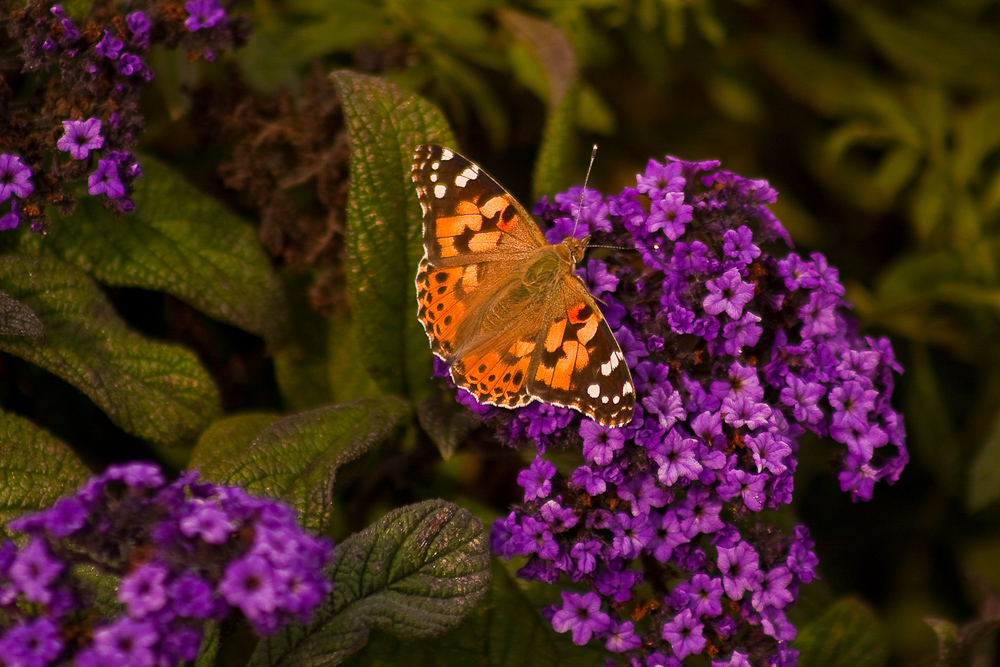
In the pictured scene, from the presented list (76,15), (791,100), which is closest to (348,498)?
(76,15)

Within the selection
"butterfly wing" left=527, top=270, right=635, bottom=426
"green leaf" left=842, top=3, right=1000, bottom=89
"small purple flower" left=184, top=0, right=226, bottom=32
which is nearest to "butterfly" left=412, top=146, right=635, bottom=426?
"butterfly wing" left=527, top=270, right=635, bottom=426

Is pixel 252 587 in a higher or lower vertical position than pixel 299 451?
higher

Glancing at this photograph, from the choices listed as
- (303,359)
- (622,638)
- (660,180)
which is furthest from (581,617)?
(303,359)

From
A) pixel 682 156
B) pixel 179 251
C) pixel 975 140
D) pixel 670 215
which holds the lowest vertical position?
pixel 682 156

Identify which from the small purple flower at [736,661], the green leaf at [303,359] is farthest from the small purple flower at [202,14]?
the small purple flower at [736,661]

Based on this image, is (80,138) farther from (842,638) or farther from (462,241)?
(842,638)

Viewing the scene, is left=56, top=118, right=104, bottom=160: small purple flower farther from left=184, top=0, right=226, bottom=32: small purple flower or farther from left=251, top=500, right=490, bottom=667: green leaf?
left=251, top=500, right=490, bottom=667: green leaf
